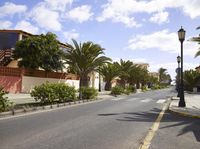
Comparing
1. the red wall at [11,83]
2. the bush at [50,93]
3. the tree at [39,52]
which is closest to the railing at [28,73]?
the red wall at [11,83]

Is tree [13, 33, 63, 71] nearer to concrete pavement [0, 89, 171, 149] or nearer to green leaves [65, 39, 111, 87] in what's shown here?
green leaves [65, 39, 111, 87]

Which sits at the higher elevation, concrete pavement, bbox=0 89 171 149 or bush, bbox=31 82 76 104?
bush, bbox=31 82 76 104

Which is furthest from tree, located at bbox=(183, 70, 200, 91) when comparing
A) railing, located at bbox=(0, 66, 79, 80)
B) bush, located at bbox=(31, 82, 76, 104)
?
bush, located at bbox=(31, 82, 76, 104)

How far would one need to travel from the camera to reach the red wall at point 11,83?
33.9 metres

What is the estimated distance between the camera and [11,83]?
114 ft

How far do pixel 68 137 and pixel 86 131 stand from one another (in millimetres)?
1208

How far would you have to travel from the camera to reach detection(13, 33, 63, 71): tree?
37.1 meters

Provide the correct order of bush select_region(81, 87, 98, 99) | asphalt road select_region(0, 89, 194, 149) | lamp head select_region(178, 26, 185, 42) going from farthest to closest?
bush select_region(81, 87, 98, 99), lamp head select_region(178, 26, 185, 42), asphalt road select_region(0, 89, 194, 149)

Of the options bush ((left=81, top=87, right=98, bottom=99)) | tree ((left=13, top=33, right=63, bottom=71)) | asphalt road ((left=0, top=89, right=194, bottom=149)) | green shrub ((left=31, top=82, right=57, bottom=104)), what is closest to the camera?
asphalt road ((left=0, top=89, right=194, bottom=149))

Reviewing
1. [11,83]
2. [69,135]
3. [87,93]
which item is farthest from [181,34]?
[11,83]

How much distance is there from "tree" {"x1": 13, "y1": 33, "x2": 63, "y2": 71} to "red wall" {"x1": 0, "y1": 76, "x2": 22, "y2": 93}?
272 cm

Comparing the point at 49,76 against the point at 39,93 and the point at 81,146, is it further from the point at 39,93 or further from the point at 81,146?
the point at 81,146

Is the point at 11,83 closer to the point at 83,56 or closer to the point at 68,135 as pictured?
the point at 83,56

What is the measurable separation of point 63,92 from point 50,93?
1827mm
